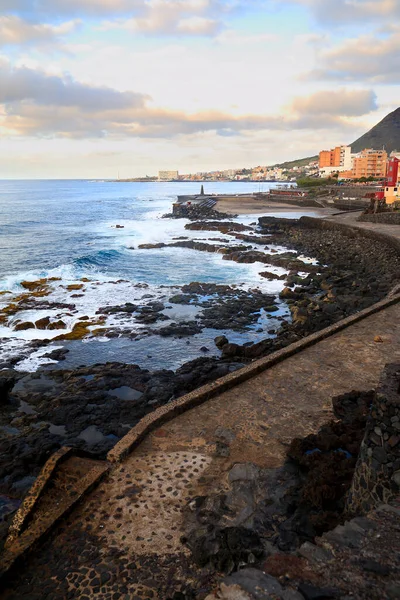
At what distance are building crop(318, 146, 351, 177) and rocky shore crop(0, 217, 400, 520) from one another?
105 m

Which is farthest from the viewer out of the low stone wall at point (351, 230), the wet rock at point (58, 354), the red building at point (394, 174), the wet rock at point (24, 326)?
the red building at point (394, 174)

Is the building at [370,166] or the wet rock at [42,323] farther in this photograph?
the building at [370,166]

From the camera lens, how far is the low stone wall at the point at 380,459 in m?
4.82

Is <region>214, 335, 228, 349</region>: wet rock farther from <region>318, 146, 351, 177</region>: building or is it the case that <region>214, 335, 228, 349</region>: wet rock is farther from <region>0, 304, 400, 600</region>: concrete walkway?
<region>318, 146, 351, 177</region>: building

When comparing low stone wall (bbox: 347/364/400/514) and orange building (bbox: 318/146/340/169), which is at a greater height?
orange building (bbox: 318/146/340/169)

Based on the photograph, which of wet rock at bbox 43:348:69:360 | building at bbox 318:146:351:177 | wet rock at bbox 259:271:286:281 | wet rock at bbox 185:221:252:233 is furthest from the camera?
building at bbox 318:146:351:177

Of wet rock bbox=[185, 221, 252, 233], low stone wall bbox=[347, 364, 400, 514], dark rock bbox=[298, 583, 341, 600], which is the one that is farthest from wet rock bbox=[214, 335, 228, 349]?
wet rock bbox=[185, 221, 252, 233]

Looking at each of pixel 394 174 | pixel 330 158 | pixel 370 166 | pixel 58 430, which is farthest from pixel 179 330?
pixel 330 158

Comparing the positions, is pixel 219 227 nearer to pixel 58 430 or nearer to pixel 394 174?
pixel 394 174

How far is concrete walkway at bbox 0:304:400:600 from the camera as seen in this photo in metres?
4.49

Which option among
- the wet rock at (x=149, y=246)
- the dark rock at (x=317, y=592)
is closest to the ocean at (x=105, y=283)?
the wet rock at (x=149, y=246)

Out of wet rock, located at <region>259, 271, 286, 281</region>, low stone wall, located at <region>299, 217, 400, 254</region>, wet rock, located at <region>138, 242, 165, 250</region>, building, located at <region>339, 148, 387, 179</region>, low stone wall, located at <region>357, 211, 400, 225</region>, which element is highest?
building, located at <region>339, 148, 387, 179</region>

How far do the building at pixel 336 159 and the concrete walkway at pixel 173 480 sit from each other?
415ft

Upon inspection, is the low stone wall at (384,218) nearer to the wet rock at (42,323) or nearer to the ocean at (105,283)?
the ocean at (105,283)
